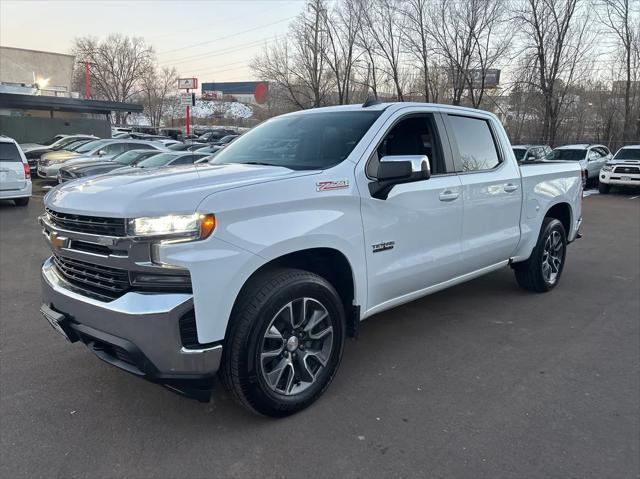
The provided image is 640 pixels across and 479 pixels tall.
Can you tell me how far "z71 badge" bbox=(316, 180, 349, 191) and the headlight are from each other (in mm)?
849

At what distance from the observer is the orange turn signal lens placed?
2.61 meters

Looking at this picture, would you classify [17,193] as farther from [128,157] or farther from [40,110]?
[40,110]

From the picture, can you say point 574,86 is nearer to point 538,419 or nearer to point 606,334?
point 606,334

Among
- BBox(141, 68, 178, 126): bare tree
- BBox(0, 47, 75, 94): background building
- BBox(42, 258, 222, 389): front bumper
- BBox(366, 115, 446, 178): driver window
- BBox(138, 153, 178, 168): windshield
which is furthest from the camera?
BBox(141, 68, 178, 126): bare tree

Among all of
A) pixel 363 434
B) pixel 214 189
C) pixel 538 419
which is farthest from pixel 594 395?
pixel 214 189

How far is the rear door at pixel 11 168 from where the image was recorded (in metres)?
11.7

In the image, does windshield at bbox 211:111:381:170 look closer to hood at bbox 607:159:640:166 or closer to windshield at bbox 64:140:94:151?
hood at bbox 607:159:640:166

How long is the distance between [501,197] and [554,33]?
27359 mm

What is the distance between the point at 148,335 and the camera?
2582 mm

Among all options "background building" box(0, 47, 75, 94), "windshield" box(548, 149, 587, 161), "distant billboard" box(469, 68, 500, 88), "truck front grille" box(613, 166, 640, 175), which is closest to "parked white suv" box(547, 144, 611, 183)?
"windshield" box(548, 149, 587, 161)

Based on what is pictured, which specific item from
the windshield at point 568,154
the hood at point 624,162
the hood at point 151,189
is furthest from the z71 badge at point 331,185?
the windshield at point 568,154

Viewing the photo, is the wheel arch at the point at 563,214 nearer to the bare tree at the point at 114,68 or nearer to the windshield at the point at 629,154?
the windshield at the point at 629,154

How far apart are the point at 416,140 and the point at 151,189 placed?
229 cm

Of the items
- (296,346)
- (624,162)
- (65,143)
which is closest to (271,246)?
(296,346)
